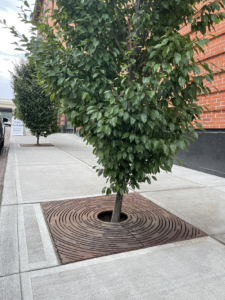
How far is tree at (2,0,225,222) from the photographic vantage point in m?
2.69

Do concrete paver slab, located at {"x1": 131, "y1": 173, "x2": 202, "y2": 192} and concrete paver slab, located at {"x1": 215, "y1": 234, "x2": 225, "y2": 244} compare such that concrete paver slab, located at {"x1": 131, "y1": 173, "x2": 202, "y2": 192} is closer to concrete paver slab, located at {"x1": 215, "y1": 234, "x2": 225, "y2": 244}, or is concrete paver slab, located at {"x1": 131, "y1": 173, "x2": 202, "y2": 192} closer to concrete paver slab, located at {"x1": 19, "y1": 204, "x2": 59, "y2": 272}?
concrete paver slab, located at {"x1": 215, "y1": 234, "x2": 225, "y2": 244}

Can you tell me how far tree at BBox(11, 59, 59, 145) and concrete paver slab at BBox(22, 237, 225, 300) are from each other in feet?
33.3

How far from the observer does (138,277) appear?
8.27 feet

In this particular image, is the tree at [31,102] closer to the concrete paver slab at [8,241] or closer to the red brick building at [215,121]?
the red brick building at [215,121]

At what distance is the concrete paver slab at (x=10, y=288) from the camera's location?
2.25 m

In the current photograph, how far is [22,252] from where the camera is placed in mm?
2932

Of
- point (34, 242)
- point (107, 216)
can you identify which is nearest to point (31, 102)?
point (107, 216)

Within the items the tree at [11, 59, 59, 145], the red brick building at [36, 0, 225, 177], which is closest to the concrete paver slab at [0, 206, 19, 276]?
the red brick building at [36, 0, 225, 177]

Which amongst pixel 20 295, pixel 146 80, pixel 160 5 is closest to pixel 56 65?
pixel 146 80

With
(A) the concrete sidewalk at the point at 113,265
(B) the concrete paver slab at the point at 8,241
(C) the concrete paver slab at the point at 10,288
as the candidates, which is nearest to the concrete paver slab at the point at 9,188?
(A) the concrete sidewalk at the point at 113,265

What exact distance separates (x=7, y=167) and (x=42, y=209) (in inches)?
151

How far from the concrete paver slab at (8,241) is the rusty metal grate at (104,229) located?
45cm

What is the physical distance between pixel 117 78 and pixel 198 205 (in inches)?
114

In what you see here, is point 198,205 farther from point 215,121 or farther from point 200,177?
point 215,121
